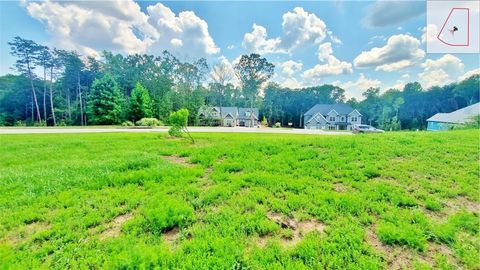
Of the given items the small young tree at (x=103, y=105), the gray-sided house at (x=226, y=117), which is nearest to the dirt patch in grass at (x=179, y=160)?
the small young tree at (x=103, y=105)

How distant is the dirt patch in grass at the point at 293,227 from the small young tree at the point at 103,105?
36.1 m

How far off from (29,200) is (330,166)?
5537 millimetres

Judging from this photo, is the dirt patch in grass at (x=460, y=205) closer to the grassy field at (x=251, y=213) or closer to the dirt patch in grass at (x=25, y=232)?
the grassy field at (x=251, y=213)

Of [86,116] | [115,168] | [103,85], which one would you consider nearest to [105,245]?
[115,168]

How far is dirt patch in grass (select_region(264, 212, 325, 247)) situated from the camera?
2.42 meters

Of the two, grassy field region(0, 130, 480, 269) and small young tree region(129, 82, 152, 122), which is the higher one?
small young tree region(129, 82, 152, 122)

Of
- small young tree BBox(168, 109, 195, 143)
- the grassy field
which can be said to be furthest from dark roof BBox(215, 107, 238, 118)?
the grassy field

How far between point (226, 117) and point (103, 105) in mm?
26987

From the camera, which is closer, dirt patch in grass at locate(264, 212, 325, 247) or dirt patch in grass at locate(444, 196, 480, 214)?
dirt patch in grass at locate(264, 212, 325, 247)

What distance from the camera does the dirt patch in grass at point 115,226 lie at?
2.53m

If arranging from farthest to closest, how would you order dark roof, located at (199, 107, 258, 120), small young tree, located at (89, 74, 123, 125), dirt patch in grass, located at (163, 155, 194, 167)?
dark roof, located at (199, 107, 258, 120)
small young tree, located at (89, 74, 123, 125)
dirt patch in grass, located at (163, 155, 194, 167)

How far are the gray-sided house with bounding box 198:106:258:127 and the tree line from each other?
2.35 meters

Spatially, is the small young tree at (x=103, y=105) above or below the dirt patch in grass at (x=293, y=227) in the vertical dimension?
above

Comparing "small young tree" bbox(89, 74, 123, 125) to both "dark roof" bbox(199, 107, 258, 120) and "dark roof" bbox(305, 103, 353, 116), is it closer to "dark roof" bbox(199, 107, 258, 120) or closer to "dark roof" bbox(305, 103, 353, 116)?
"dark roof" bbox(199, 107, 258, 120)
